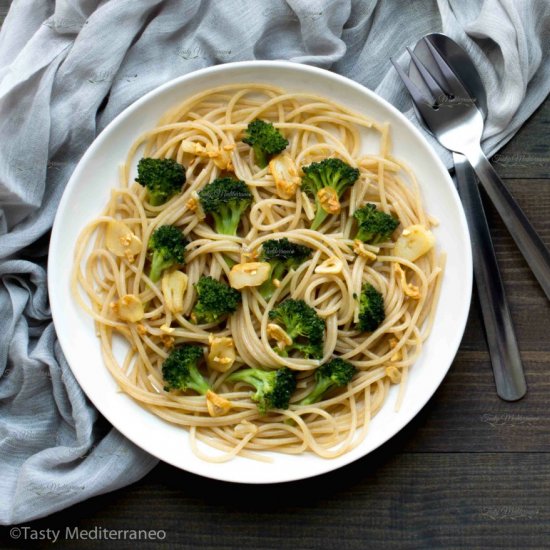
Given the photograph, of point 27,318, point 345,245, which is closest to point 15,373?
point 27,318

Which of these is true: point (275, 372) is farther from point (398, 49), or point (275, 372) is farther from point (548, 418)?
point (398, 49)

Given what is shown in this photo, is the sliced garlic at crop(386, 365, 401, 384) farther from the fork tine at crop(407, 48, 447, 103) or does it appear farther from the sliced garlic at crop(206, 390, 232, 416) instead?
the fork tine at crop(407, 48, 447, 103)

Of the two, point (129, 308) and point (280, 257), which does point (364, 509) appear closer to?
point (280, 257)

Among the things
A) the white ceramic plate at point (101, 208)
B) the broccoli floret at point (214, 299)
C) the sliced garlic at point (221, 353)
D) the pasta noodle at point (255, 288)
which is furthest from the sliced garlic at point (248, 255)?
the white ceramic plate at point (101, 208)

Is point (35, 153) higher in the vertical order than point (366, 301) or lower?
higher

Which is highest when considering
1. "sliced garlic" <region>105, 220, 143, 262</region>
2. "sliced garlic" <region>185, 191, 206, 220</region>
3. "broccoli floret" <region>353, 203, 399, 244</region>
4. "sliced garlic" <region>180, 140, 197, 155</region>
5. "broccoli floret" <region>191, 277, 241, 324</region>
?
"sliced garlic" <region>180, 140, 197, 155</region>

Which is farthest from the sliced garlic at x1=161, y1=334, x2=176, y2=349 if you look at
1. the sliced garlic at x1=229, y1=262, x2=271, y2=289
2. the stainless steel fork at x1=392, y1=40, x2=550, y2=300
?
the stainless steel fork at x1=392, y1=40, x2=550, y2=300

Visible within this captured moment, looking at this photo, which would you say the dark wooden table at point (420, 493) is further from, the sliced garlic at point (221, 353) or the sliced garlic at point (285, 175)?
the sliced garlic at point (285, 175)
